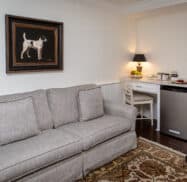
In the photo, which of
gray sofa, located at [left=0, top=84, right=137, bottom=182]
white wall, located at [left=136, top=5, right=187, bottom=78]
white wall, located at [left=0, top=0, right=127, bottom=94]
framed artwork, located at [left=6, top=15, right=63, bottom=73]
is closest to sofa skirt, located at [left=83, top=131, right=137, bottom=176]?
gray sofa, located at [left=0, top=84, right=137, bottom=182]

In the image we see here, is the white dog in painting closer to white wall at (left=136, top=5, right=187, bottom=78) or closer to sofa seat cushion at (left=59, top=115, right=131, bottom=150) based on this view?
sofa seat cushion at (left=59, top=115, right=131, bottom=150)

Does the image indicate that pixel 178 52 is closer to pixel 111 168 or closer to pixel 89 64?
pixel 89 64

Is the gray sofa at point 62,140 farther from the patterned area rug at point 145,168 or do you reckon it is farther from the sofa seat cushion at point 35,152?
the patterned area rug at point 145,168

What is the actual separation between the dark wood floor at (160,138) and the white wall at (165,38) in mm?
1147

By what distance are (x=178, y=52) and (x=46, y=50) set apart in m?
2.40

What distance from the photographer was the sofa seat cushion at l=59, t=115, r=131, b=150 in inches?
92.9

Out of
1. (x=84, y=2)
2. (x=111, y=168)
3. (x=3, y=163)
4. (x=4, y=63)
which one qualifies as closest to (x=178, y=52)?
(x=84, y=2)

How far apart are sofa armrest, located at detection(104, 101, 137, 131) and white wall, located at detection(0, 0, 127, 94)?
667 millimetres

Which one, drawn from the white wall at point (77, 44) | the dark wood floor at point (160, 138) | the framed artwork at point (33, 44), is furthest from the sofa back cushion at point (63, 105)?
the dark wood floor at point (160, 138)

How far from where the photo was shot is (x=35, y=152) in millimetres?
1920

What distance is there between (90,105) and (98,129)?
1.67 ft

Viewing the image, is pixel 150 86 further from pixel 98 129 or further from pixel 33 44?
pixel 33 44

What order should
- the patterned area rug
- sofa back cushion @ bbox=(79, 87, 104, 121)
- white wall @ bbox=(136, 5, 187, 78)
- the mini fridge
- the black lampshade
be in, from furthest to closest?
the black lampshade, white wall @ bbox=(136, 5, 187, 78), the mini fridge, sofa back cushion @ bbox=(79, 87, 104, 121), the patterned area rug

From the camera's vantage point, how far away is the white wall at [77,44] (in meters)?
2.69
